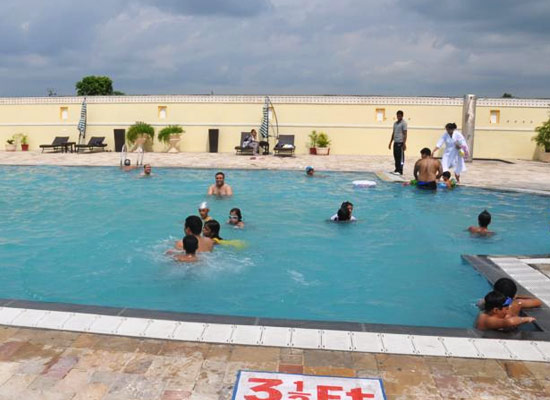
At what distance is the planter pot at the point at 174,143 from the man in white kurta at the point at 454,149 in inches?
480

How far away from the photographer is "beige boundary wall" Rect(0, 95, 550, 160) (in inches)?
802

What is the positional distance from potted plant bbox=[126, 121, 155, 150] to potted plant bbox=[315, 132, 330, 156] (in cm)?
706

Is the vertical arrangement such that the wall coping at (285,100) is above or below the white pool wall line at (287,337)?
above

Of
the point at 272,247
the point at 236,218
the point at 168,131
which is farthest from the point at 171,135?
the point at 272,247

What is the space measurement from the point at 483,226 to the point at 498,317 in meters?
4.82

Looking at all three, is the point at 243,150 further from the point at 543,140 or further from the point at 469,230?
the point at 469,230

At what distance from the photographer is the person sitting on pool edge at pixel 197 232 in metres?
6.96

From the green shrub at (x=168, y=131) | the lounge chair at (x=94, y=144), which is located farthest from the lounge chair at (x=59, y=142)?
the green shrub at (x=168, y=131)

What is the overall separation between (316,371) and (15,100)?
946 inches

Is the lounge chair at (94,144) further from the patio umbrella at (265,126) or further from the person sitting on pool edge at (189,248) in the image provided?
the person sitting on pool edge at (189,248)

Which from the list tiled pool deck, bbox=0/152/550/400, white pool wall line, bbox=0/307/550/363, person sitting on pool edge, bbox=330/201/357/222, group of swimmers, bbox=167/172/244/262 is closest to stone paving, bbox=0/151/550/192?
person sitting on pool edge, bbox=330/201/357/222

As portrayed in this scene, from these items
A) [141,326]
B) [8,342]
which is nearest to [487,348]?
[141,326]

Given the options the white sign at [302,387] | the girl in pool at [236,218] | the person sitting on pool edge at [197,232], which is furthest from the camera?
the girl in pool at [236,218]

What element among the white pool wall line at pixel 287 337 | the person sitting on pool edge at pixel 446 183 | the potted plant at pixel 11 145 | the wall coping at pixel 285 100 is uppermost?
the wall coping at pixel 285 100
